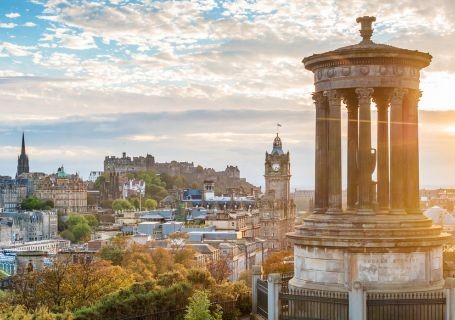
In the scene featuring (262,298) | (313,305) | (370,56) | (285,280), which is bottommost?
(262,298)

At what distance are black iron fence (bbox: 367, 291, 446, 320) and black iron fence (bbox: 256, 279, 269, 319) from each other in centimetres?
441

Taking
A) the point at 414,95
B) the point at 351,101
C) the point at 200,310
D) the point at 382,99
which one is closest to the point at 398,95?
the point at 414,95

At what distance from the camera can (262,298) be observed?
3256cm

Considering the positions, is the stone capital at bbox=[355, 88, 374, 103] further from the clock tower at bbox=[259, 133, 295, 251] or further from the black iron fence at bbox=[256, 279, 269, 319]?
the clock tower at bbox=[259, 133, 295, 251]

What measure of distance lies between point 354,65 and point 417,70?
229 centimetres

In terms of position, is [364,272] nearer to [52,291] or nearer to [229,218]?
[52,291]

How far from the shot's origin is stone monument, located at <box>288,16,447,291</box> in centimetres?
2962

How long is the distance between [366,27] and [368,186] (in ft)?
18.7

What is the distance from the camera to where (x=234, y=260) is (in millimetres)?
126875

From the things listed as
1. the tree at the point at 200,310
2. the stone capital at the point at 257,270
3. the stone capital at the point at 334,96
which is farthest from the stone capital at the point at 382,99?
the tree at the point at 200,310

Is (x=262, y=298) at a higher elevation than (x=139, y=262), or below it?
higher

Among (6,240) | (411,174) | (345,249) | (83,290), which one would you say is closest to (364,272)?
(345,249)

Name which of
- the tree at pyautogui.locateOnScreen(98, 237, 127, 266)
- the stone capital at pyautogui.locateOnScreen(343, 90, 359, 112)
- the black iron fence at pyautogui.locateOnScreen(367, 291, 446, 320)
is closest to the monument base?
the black iron fence at pyautogui.locateOnScreen(367, 291, 446, 320)

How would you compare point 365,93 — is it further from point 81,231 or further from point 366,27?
point 81,231
